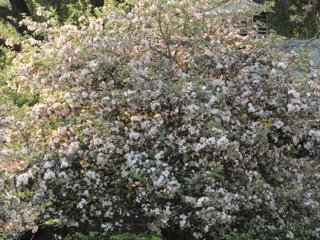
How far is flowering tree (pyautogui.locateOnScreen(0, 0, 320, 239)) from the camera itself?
7602 mm

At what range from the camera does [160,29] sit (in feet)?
27.5

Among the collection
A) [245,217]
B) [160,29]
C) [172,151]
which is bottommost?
[245,217]

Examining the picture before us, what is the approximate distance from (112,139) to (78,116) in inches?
31.7

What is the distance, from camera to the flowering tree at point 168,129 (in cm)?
760

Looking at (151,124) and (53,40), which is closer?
(151,124)

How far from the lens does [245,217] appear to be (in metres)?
8.20

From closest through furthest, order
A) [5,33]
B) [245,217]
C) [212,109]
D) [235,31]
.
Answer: [212,109] → [245,217] → [235,31] → [5,33]

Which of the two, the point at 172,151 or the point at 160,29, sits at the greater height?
the point at 160,29

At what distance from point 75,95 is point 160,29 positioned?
1.55m

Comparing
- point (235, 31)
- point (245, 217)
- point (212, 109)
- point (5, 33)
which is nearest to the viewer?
A: point (212, 109)

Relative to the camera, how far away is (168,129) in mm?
7848

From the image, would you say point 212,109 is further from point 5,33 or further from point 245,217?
point 5,33

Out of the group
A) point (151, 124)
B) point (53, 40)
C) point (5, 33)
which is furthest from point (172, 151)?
point (5, 33)

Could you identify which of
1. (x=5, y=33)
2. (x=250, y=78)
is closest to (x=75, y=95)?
(x=250, y=78)
